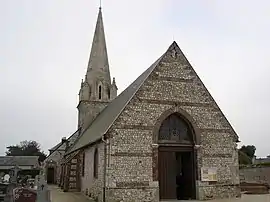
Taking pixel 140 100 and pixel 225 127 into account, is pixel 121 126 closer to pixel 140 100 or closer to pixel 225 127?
pixel 140 100

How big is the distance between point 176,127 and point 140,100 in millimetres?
2819

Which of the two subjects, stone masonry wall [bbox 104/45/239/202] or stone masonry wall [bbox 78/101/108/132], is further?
stone masonry wall [bbox 78/101/108/132]

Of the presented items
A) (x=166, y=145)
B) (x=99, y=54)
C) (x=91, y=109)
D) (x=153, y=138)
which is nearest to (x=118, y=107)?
(x=153, y=138)

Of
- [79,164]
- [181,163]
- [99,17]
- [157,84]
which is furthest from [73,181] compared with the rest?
[99,17]

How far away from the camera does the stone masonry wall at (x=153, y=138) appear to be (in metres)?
17.6

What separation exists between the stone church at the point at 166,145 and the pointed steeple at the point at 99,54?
55.4ft

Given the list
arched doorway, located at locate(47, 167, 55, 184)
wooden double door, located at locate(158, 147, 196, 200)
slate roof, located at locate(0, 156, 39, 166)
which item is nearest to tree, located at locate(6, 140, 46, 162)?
slate roof, located at locate(0, 156, 39, 166)

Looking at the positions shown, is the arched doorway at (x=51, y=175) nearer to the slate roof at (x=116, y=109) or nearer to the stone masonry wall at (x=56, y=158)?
the stone masonry wall at (x=56, y=158)

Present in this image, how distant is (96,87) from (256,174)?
18313 millimetres

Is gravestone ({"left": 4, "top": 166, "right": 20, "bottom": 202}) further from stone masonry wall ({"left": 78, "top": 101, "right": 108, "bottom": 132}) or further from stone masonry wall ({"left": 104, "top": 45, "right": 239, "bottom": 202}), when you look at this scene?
stone masonry wall ({"left": 78, "top": 101, "right": 108, "bottom": 132})

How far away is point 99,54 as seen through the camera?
3734cm

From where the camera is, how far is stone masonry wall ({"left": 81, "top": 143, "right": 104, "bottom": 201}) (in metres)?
18.2

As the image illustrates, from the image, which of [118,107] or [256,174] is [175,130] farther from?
[256,174]

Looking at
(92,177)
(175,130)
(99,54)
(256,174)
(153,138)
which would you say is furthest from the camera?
(99,54)
